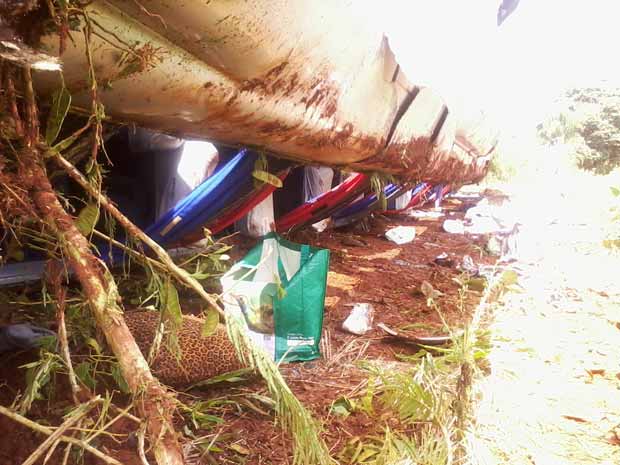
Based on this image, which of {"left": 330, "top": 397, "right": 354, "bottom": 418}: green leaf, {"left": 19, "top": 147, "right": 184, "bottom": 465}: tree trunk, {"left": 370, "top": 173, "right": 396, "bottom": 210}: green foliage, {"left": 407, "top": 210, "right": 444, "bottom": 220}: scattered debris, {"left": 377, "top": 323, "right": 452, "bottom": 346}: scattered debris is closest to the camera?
{"left": 19, "top": 147, "right": 184, "bottom": 465}: tree trunk

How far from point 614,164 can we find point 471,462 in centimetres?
1998

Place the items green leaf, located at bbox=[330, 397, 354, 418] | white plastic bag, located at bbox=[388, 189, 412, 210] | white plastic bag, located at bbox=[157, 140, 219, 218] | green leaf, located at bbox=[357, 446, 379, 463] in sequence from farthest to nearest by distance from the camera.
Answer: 1. white plastic bag, located at bbox=[388, 189, 412, 210]
2. white plastic bag, located at bbox=[157, 140, 219, 218]
3. green leaf, located at bbox=[330, 397, 354, 418]
4. green leaf, located at bbox=[357, 446, 379, 463]

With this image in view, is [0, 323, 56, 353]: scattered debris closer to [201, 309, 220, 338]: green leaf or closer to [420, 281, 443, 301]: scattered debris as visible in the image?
[201, 309, 220, 338]: green leaf

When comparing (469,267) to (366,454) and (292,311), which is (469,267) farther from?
(366,454)

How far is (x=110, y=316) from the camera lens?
596 mm

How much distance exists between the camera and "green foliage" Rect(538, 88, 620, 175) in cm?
1791

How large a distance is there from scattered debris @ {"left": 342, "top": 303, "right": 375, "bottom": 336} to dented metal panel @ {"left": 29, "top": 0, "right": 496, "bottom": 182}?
34.2 inches

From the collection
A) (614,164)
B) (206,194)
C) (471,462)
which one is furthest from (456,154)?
(614,164)

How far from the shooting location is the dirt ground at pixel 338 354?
142 cm

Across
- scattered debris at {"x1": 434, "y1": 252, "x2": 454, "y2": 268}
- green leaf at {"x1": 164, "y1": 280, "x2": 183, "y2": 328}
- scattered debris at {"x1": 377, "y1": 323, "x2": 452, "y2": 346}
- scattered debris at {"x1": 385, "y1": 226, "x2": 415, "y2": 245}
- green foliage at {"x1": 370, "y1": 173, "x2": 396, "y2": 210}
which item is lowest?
scattered debris at {"x1": 385, "y1": 226, "x2": 415, "y2": 245}

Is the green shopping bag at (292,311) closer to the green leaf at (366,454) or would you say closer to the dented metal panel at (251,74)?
the dented metal panel at (251,74)

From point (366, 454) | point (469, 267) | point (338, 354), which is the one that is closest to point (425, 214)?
point (469, 267)

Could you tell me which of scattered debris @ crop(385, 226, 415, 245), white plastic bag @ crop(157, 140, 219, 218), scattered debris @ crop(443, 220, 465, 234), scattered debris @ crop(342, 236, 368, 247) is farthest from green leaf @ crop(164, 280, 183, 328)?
scattered debris @ crop(443, 220, 465, 234)

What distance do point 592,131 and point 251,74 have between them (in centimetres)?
2063
